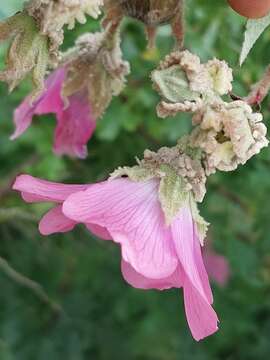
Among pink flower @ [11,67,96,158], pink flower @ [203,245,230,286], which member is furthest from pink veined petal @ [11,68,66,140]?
pink flower @ [203,245,230,286]

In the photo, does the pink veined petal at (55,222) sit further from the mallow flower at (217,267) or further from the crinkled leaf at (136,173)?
the mallow flower at (217,267)

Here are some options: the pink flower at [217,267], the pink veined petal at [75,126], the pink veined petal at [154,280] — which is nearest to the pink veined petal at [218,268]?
the pink flower at [217,267]

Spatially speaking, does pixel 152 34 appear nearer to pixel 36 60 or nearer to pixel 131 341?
pixel 36 60

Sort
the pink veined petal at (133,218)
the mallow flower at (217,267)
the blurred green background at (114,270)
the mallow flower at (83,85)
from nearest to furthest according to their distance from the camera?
the pink veined petal at (133,218) < the mallow flower at (83,85) < the blurred green background at (114,270) < the mallow flower at (217,267)

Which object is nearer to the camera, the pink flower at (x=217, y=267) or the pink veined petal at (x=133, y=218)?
the pink veined petal at (x=133, y=218)

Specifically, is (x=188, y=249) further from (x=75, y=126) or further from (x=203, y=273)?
(x=75, y=126)

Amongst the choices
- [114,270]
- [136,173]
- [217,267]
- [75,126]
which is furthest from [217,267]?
[136,173]

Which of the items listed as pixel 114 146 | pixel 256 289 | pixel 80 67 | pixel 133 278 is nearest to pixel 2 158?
pixel 114 146
